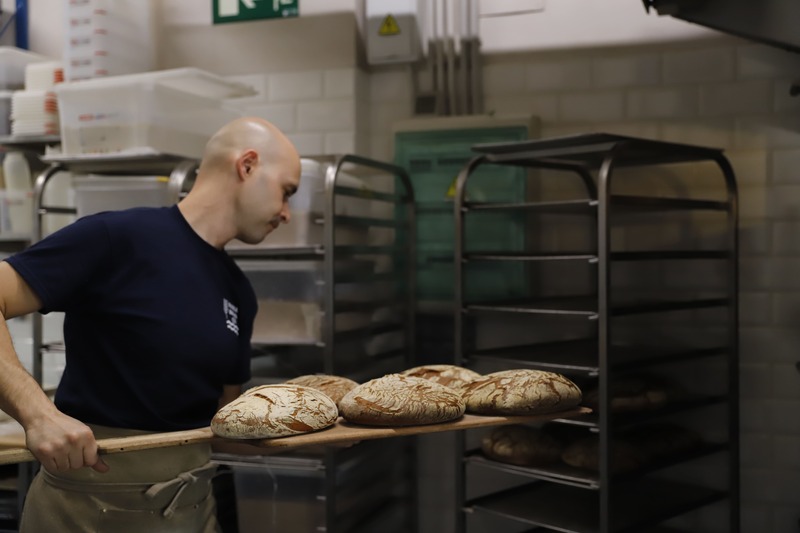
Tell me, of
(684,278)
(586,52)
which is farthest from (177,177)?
(684,278)

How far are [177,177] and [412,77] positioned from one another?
1.11 meters

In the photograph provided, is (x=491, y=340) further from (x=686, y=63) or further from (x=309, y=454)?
(x=686, y=63)

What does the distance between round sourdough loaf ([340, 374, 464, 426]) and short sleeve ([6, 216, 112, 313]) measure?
62cm

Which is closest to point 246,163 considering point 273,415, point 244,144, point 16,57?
point 244,144

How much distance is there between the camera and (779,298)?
10.1 ft

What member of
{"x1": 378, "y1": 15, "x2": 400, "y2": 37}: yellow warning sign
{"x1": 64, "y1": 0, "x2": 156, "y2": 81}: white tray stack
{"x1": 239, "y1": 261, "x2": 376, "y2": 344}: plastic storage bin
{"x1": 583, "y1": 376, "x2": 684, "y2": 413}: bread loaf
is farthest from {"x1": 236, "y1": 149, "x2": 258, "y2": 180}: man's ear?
{"x1": 64, "y1": 0, "x2": 156, "y2": 81}: white tray stack

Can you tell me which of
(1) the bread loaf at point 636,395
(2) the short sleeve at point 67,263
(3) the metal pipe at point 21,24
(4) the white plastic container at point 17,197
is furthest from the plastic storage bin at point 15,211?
(1) the bread loaf at point 636,395

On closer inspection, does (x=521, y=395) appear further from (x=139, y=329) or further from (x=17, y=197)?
(x=17, y=197)

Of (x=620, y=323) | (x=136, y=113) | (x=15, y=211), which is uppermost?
(x=136, y=113)

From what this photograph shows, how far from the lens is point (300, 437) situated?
1.62 m

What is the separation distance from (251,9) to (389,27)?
2.04ft

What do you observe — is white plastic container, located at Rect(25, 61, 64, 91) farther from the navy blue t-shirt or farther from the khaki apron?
the khaki apron

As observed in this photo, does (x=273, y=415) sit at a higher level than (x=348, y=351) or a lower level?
higher

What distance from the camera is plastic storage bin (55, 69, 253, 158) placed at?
314 cm
